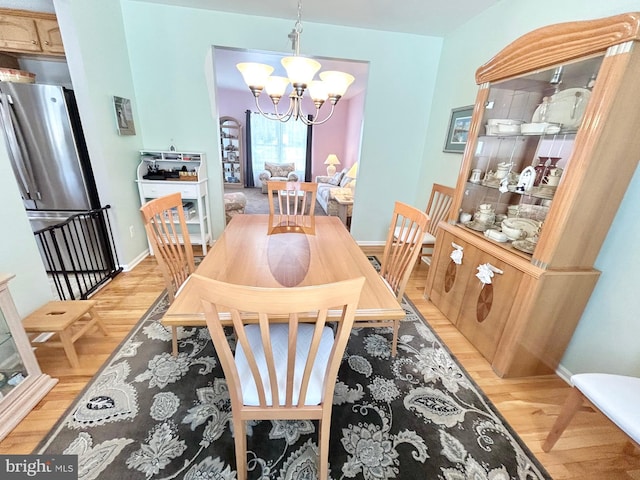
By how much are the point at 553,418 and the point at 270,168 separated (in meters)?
7.32

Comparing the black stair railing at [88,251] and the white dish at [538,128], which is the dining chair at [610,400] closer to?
the white dish at [538,128]

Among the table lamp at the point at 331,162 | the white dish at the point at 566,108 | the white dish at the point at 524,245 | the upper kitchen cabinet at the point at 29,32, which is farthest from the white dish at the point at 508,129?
the table lamp at the point at 331,162

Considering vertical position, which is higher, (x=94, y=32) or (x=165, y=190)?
(x=94, y=32)

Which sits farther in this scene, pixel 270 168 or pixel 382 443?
pixel 270 168

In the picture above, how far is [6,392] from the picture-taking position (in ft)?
4.27

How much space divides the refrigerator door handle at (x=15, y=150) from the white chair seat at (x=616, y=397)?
163 inches

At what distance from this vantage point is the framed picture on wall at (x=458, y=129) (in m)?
2.59

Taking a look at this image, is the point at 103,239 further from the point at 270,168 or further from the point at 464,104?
the point at 270,168

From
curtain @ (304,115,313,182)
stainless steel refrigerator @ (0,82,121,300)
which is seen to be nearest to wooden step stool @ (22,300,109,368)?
stainless steel refrigerator @ (0,82,121,300)

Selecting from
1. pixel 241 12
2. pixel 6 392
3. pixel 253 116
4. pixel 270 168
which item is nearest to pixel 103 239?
pixel 6 392

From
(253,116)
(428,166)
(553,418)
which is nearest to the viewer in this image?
(553,418)

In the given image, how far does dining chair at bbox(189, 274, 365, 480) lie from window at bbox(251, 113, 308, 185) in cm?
721

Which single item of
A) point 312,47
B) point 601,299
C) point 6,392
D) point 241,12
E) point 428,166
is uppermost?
point 241,12

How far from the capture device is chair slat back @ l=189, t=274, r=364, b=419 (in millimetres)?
711
